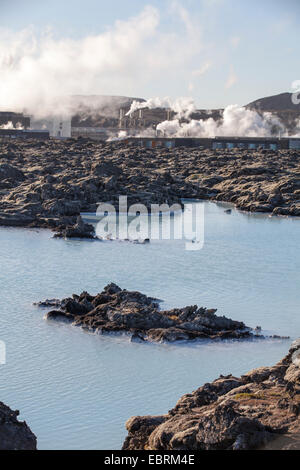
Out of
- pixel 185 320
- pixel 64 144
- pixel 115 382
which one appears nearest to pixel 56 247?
pixel 185 320

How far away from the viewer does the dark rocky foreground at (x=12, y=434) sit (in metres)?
7.32

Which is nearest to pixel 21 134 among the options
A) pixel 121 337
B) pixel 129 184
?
pixel 129 184

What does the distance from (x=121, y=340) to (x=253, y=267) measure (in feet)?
28.7

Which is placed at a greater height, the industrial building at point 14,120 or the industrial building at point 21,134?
the industrial building at point 14,120

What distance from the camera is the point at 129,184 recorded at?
42.4 meters

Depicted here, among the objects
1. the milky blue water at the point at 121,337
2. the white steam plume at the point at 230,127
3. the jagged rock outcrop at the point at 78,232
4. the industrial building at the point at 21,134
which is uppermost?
the white steam plume at the point at 230,127

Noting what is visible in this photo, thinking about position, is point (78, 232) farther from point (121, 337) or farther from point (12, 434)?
point (12, 434)

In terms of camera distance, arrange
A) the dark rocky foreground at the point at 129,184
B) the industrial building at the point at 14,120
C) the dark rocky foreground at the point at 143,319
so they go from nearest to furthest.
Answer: the dark rocky foreground at the point at 143,319
the dark rocky foreground at the point at 129,184
the industrial building at the point at 14,120

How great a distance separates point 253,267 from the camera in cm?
2158

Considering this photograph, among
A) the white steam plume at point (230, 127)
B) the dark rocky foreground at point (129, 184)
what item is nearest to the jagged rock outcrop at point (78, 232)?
the dark rocky foreground at point (129, 184)

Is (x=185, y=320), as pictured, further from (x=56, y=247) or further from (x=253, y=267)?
(x=56, y=247)

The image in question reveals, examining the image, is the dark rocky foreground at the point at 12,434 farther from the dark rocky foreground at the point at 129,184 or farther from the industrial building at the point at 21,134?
the industrial building at the point at 21,134

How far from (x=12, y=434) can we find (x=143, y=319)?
22.3ft

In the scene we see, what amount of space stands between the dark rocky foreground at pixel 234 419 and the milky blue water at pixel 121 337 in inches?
32.9
